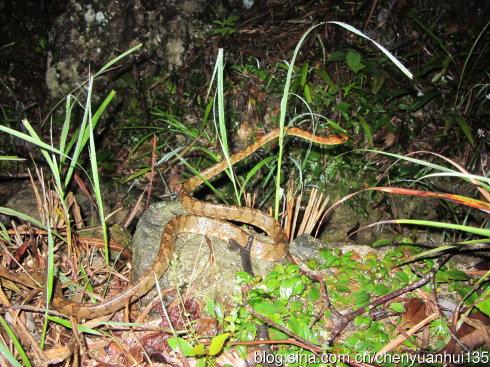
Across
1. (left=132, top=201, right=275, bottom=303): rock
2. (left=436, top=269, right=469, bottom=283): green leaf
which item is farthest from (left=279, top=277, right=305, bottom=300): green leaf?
(left=436, top=269, right=469, bottom=283): green leaf

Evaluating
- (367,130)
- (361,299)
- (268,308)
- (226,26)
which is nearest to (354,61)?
(367,130)

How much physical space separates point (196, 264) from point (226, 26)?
4.76m

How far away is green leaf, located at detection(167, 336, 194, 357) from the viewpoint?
7.58ft

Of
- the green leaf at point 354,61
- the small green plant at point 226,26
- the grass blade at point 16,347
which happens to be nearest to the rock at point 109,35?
the small green plant at point 226,26

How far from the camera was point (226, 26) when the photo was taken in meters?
6.60

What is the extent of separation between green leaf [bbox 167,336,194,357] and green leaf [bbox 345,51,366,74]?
4775 millimetres

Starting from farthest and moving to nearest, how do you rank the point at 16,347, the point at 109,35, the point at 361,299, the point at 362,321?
the point at 109,35 → the point at 361,299 → the point at 362,321 → the point at 16,347

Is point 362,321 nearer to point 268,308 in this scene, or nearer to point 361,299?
point 361,299

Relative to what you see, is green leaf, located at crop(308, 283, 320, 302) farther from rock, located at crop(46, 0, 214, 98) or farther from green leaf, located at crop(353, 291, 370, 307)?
rock, located at crop(46, 0, 214, 98)

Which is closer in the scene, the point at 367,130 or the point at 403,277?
the point at 403,277

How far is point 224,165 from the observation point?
14.3 feet

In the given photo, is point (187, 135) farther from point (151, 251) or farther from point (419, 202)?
point (419, 202)

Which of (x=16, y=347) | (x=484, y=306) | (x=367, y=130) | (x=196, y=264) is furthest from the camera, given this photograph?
(x=367, y=130)

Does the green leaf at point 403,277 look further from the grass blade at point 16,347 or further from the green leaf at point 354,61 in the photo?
the green leaf at point 354,61
